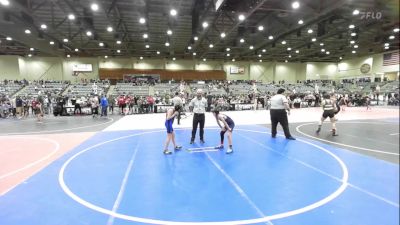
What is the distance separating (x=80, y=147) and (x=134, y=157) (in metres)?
2.39

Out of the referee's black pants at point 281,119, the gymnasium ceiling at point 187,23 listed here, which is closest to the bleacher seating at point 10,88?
the gymnasium ceiling at point 187,23

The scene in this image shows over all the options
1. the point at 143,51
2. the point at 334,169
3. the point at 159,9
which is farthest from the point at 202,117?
the point at 143,51

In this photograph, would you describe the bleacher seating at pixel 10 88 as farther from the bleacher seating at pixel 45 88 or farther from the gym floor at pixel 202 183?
the gym floor at pixel 202 183

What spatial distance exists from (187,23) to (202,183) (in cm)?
2108

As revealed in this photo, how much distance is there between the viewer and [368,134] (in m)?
9.91

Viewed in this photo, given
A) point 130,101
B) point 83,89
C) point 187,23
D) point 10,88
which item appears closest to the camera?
point 130,101

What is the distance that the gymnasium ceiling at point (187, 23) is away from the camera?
54.8ft

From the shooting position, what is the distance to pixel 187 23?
78.7ft

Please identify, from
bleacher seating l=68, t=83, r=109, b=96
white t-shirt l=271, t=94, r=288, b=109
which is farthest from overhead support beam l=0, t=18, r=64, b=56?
white t-shirt l=271, t=94, r=288, b=109

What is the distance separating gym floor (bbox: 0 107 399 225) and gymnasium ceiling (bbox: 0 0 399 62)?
5205 millimetres

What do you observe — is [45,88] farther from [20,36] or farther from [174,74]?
[174,74]

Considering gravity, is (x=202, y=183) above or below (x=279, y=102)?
below

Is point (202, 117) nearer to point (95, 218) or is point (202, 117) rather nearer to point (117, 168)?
point (117, 168)

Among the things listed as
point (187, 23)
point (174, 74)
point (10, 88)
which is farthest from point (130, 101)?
point (174, 74)
